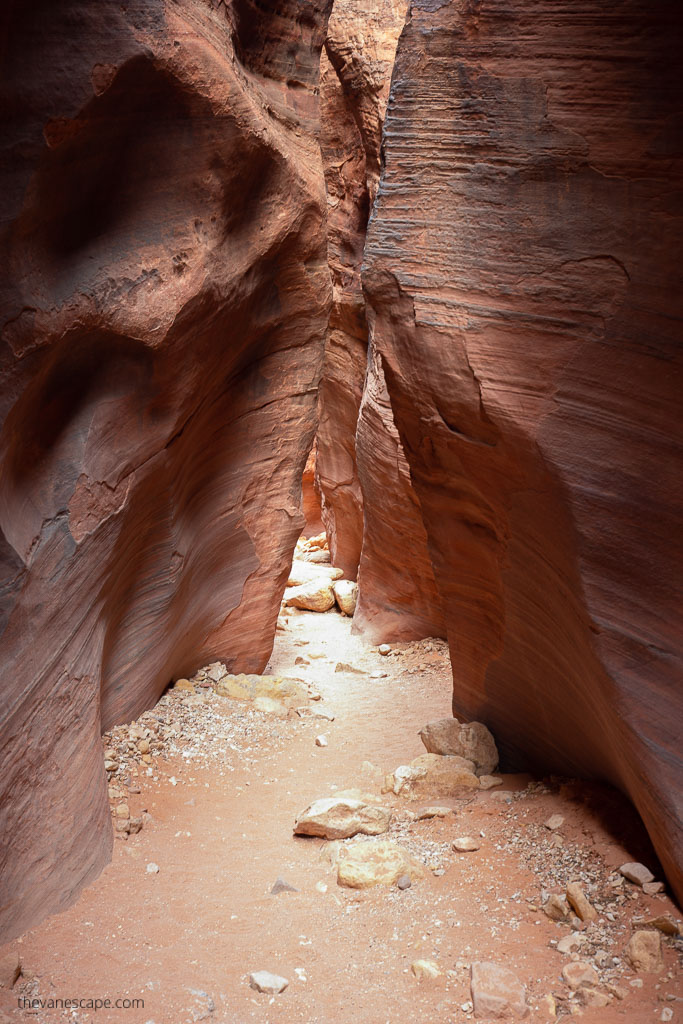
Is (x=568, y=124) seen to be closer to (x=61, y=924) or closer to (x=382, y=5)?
(x=61, y=924)

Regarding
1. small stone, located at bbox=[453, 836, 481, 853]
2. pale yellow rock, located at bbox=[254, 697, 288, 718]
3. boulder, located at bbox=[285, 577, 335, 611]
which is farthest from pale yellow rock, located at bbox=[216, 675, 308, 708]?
boulder, located at bbox=[285, 577, 335, 611]

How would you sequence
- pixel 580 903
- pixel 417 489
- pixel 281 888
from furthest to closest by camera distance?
pixel 417 489, pixel 281 888, pixel 580 903

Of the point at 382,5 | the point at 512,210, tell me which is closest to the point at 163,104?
the point at 512,210

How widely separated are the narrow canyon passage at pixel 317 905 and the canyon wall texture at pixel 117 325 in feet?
0.98

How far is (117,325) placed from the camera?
377 centimetres

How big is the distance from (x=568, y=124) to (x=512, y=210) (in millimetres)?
383

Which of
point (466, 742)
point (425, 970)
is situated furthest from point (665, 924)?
point (466, 742)

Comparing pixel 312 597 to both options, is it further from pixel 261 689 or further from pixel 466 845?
pixel 466 845

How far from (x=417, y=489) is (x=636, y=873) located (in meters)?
2.18

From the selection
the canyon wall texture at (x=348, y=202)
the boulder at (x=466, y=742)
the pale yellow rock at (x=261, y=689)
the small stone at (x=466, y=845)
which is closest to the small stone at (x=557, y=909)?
the small stone at (x=466, y=845)

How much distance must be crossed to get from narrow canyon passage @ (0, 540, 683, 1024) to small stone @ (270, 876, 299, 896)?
0.03ft

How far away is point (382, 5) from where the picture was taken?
30.3 feet

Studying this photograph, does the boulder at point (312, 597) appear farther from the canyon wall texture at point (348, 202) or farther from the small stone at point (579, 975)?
the small stone at point (579, 975)

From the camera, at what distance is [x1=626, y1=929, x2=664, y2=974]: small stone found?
2791 millimetres
